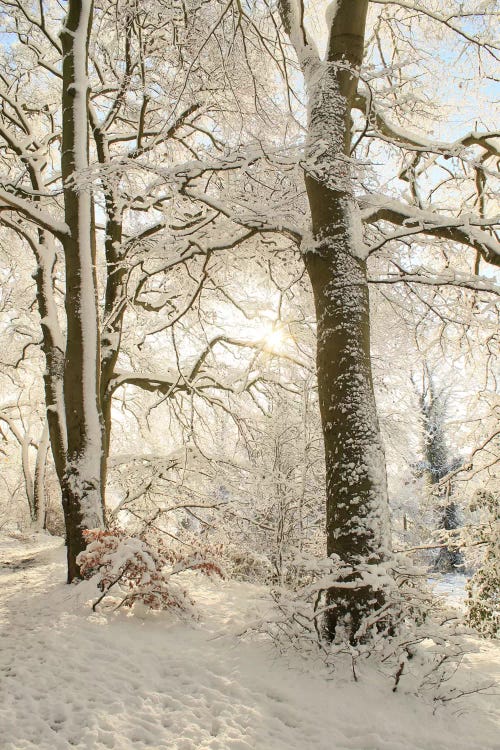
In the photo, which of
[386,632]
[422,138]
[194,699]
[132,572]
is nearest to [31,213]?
[132,572]

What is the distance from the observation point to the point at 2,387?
1655 cm

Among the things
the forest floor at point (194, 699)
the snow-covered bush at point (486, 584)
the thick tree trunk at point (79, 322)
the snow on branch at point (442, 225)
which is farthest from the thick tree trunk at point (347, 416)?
the snow-covered bush at point (486, 584)

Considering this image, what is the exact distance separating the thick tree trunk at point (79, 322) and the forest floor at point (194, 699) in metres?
1.67

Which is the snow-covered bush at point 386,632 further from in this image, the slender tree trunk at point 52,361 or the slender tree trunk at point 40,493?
the slender tree trunk at point 40,493

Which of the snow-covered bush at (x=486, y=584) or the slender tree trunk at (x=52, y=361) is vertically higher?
the slender tree trunk at (x=52, y=361)

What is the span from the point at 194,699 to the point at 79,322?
14.8ft

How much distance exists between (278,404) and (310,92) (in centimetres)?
491

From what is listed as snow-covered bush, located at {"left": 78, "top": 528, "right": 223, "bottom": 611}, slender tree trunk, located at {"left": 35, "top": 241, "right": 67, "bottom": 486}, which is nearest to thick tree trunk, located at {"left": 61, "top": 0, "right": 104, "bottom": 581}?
snow-covered bush, located at {"left": 78, "top": 528, "right": 223, "bottom": 611}

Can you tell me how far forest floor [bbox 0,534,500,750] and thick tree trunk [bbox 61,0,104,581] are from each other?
1.67m

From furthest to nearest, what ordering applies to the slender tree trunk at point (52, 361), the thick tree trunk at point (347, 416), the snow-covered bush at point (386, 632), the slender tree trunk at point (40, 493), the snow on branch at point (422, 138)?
the slender tree trunk at point (40, 493)
the slender tree trunk at point (52, 361)
the snow on branch at point (422, 138)
the thick tree trunk at point (347, 416)
the snow-covered bush at point (386, 632)

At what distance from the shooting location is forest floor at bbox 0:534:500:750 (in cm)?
242

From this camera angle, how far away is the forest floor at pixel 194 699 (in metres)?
2.42

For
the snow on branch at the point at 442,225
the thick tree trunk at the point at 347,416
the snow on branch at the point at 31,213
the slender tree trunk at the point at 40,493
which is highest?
the snow on branch at the point at 31,213

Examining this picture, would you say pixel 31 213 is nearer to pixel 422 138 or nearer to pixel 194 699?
pixel 422 138
